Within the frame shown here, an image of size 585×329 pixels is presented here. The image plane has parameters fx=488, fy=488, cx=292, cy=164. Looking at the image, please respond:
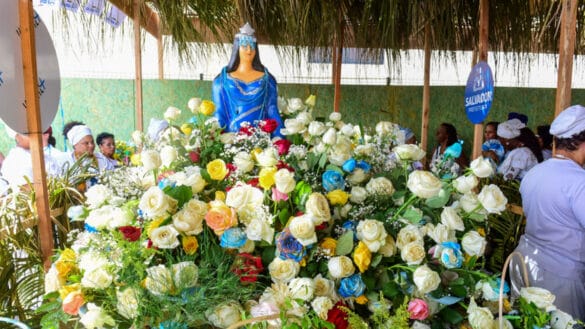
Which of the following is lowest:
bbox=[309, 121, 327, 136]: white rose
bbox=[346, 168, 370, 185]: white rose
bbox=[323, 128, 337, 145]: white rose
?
bbox=[346, 168, 370, 185]: white rose

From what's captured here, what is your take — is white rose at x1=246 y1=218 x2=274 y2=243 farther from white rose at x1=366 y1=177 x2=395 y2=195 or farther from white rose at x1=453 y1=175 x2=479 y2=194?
white rose at x1=453 y1=175 x2=479 y2=194

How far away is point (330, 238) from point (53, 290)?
649mm

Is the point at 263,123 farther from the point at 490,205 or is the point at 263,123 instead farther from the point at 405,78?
the point at 405,78

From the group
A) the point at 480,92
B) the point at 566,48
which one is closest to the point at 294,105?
the point at 566,48

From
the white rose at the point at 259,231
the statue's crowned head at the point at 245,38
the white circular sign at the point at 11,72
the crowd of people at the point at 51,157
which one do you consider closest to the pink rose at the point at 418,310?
the white rose at the point at 259,231

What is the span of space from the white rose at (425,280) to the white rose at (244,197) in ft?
1.27

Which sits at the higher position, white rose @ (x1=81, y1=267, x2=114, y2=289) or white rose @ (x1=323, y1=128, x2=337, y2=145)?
white rose @ (x1=323, y1=128, x2=337, y2=145)

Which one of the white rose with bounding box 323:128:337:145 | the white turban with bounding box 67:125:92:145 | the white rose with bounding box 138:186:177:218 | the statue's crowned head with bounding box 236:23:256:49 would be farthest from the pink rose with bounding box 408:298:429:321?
the white turban with bounding box 67:125:92:145

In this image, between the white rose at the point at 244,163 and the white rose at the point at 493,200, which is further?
the white rose at the point at 244,163

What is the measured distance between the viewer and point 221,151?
1.48 m

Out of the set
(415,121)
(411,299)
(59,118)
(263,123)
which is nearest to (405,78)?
(415,121)

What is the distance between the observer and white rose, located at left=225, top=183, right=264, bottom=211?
1.12 metres

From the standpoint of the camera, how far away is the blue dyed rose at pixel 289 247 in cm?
108

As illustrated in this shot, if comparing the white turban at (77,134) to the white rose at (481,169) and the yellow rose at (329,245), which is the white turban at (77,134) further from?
the white rose at (481,169)
